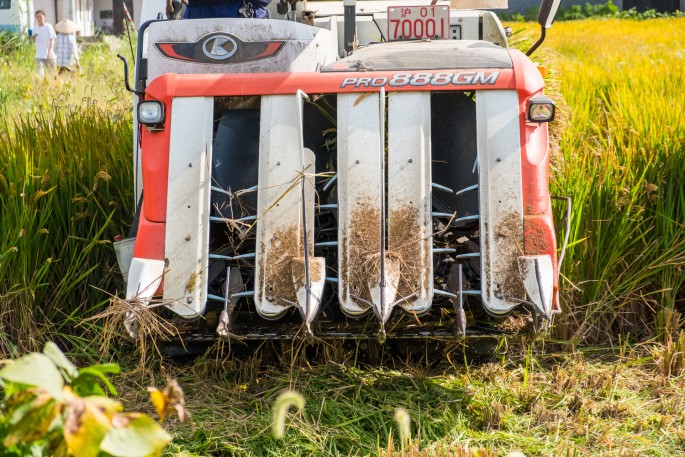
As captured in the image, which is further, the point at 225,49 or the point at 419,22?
the point at 419,22

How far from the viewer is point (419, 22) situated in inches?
163

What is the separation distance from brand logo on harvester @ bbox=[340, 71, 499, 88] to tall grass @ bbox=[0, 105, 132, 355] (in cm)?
134

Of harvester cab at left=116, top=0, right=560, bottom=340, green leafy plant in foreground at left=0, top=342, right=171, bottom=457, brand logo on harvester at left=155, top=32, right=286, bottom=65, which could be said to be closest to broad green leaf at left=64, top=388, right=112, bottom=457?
green leafy plant in foreground at left=0, top=342, right=171, bottom=457

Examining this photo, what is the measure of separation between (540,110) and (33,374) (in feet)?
7.37

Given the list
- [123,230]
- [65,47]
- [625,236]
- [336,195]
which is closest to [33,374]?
[336,195]

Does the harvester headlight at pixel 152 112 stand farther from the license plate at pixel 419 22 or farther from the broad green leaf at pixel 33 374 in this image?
the broad green leaf at pixel 33 374

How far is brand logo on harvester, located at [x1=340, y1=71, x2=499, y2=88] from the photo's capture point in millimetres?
3143

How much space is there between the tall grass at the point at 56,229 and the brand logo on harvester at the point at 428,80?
52.8 inches

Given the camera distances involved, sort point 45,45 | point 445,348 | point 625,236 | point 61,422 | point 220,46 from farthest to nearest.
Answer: point 45,45, point 625,236, point 445,348, point 220,46, point 61,422

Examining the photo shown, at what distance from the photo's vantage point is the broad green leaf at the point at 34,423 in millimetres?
1281

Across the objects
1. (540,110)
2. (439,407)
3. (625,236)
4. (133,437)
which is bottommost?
(439,407)

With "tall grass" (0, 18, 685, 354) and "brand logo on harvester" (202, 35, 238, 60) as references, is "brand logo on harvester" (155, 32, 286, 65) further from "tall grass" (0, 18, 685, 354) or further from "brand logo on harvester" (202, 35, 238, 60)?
"tall grass" (0, 18, 685, 354)

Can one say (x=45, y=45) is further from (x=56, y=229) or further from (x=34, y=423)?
(x=34, y=423)

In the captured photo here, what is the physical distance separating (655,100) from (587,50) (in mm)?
10656
